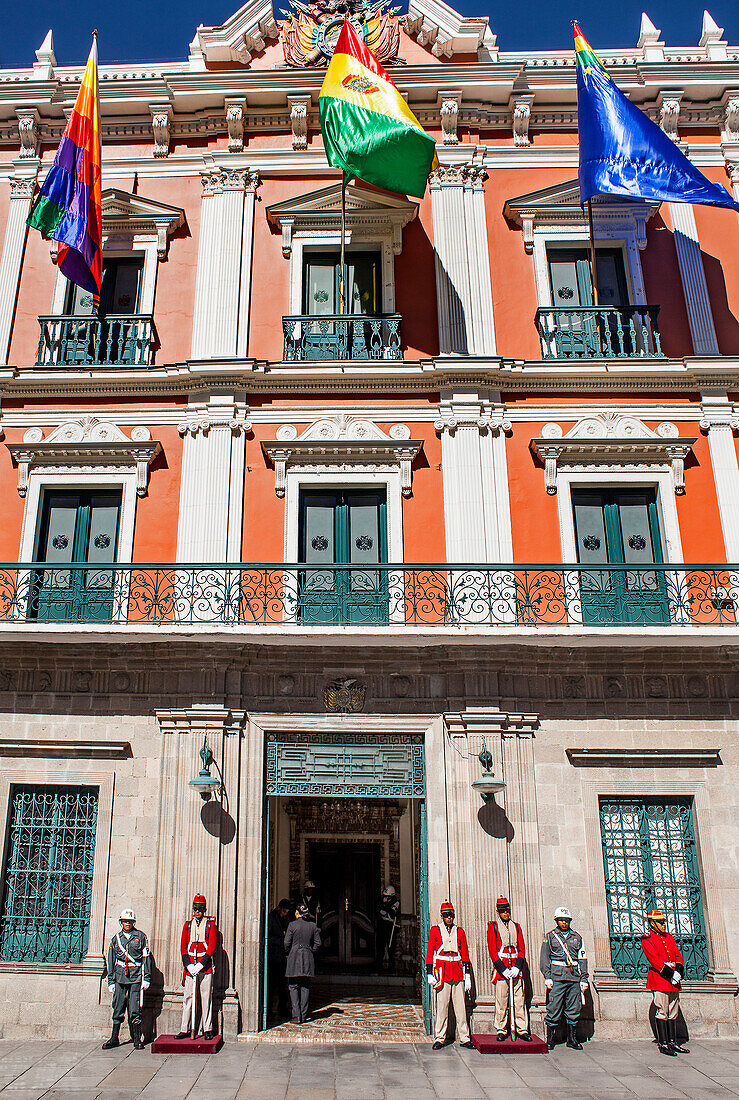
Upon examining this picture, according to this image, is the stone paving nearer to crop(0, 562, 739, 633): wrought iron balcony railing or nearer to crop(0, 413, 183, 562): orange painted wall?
crop(0, 562, 739, 633): wrought iron balcony railing

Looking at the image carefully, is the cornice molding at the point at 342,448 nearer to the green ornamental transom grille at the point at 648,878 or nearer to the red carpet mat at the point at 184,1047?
the green ornamental transom grille at the point at 648,878

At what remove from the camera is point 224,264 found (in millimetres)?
12945

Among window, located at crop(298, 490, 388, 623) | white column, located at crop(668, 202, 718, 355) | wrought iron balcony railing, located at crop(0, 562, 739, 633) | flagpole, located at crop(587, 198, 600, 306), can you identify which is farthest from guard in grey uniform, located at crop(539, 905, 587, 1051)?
flagpole, located at crop(587, 198, 600, 306)

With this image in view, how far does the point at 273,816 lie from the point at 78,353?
7.78 meters

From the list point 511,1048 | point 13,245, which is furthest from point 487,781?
point 13,245

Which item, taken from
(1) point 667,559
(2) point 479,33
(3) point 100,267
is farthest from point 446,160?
(1) point 667,559

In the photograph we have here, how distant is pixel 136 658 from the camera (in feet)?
34.9

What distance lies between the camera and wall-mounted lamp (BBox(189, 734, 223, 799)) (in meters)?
9.84

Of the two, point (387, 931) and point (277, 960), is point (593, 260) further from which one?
point (387, 931)

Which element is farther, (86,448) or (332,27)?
(332,27)

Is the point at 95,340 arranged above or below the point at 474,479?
above

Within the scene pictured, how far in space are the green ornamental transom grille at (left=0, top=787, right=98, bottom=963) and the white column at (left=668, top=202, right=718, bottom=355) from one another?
10557mm

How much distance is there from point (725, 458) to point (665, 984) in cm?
686

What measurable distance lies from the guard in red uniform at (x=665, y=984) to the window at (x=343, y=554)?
4.85 metres
